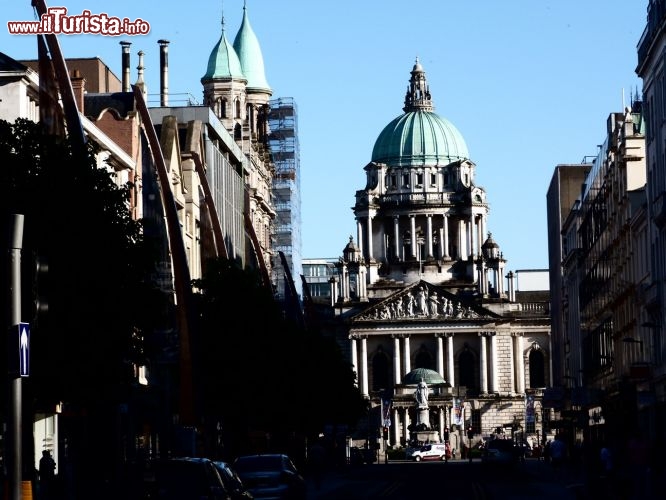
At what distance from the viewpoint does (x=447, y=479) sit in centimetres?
8712

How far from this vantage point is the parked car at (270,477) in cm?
4672

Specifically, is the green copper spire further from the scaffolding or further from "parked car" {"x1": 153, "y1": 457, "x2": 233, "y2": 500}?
"parked car" {"x1": 153, "y1": 457, "x2": 233, "y2": 500}

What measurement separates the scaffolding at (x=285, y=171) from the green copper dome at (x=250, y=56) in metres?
2.60

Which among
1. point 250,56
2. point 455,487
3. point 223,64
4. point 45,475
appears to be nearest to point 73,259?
point 45,475

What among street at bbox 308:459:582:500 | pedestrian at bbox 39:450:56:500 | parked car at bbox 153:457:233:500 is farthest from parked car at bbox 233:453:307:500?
parked car at bbox 153:457:233:500

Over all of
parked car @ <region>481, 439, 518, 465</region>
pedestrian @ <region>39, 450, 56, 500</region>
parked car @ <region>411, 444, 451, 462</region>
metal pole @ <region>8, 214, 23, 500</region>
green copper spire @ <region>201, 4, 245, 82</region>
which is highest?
green copper spire @ <region>201, 4, 245, 82</region>

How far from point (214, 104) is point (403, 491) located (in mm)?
93177

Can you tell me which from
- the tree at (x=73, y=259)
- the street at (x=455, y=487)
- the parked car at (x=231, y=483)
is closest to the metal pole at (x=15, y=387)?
the parked car at (x=231, y=483)

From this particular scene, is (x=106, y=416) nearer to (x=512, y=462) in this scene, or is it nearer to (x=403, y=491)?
(x=403, y=491)

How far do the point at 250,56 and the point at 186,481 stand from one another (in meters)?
134

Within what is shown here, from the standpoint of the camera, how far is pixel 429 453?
162125 mm

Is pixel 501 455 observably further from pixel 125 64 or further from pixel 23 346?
pixel 23 346

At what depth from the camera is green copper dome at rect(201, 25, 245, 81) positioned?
523 feet

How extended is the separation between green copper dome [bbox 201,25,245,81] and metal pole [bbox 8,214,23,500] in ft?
431
